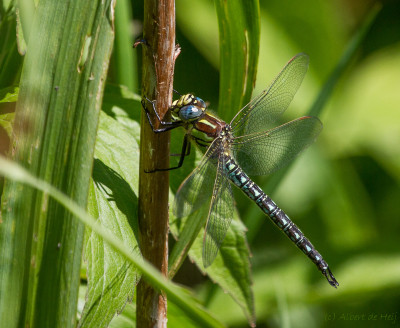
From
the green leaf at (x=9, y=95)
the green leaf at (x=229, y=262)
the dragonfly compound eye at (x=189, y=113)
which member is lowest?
the green leaf at (x=229, y=262)

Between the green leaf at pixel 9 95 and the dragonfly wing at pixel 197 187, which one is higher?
the green leaf at pixel 9 95

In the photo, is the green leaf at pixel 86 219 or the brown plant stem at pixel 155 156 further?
the brown plant stem at pixel 155 156

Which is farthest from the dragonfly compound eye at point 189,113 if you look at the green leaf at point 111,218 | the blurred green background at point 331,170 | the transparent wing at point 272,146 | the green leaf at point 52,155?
the blurred green background at point 331,170

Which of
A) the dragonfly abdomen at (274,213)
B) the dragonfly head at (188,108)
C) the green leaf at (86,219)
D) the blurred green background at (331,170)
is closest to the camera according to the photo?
the green leaf at (86,219)

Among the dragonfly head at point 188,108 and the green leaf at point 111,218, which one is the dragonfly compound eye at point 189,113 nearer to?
the dragonfly head at point 188,108

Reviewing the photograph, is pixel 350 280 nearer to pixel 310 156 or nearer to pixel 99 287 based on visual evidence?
pixel 310 156

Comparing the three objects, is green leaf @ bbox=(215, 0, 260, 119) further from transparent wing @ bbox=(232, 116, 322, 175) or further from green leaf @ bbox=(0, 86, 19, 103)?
transparent wing @ bbox=(232, 116, 322, 175)
